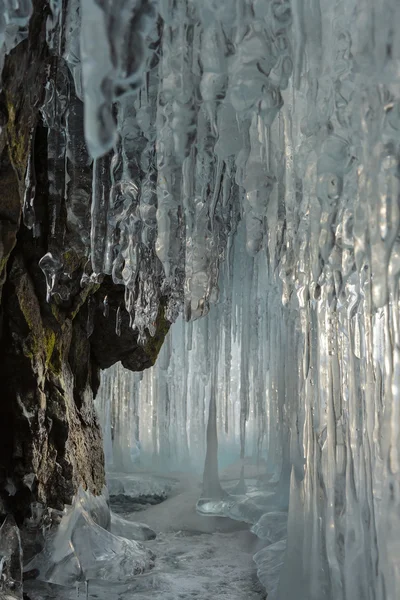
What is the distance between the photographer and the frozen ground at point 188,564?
4285mm

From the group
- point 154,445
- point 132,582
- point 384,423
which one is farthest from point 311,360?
point 154,445

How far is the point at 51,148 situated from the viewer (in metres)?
4.14

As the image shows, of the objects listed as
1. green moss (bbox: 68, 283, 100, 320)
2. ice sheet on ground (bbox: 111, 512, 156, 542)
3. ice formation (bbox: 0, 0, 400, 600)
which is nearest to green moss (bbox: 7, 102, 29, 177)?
ice formation (bbox: 0, 0, 400, 600)

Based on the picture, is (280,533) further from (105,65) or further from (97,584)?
(105,65)

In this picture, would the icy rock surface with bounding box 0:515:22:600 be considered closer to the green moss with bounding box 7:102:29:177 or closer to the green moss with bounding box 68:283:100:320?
the green moss with bounding box 68:283:100:320

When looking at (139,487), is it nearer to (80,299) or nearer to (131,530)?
(131,530)

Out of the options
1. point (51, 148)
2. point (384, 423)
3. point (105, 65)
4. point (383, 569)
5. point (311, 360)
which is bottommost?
point (383, 569)

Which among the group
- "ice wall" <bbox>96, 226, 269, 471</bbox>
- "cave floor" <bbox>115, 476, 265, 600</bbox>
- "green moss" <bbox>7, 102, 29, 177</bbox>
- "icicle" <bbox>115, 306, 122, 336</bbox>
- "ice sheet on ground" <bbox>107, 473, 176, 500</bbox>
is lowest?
"cave floor" <bbox>115, 476, 265, 600</bbox>

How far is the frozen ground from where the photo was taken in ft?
14.1

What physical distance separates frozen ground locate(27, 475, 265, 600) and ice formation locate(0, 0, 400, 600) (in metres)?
0.29

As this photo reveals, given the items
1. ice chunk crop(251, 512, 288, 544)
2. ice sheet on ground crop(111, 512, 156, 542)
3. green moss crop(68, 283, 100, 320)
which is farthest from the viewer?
ice chunk crop(251, 512, 288, 544)

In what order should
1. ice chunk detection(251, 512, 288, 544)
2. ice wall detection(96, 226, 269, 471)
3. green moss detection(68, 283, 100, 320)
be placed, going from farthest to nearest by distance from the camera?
ice wall detection(96, 226, 269, 471)
ice chunk detection(251, 512, 288, 544)
green moss detection(68, 283, 100, 320)

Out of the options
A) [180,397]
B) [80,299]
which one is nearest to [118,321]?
[80,299]

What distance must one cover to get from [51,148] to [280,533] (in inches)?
162
